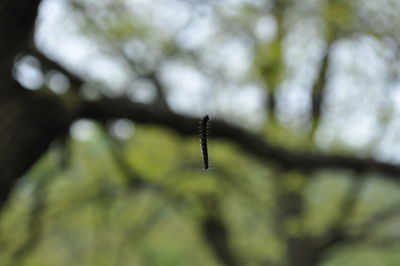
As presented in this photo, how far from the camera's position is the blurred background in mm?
4320

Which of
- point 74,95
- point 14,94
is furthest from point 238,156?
point 14,94

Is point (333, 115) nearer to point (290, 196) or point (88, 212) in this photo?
point (290, 196)

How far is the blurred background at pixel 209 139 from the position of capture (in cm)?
432

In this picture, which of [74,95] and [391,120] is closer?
[74,95]

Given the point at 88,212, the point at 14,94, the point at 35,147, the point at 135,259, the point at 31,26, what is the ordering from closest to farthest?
the point at 31,26 < the point at 14,94 < the point at 35,147 < the point at 88,212 < the point at 135,259

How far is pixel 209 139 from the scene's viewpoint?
193 inches

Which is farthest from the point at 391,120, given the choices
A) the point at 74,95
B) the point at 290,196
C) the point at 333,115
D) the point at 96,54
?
the point at 74,95

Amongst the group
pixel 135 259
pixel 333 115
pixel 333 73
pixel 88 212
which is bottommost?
pixel 135 259

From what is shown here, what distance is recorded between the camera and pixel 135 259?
355 inches

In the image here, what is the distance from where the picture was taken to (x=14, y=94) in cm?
368

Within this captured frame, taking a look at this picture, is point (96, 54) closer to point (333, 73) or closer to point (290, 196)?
point (333, 73)

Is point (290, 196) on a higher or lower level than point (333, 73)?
lower

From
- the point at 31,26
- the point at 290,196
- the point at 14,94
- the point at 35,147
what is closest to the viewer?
the point at 31,26

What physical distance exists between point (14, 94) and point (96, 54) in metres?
2.90
